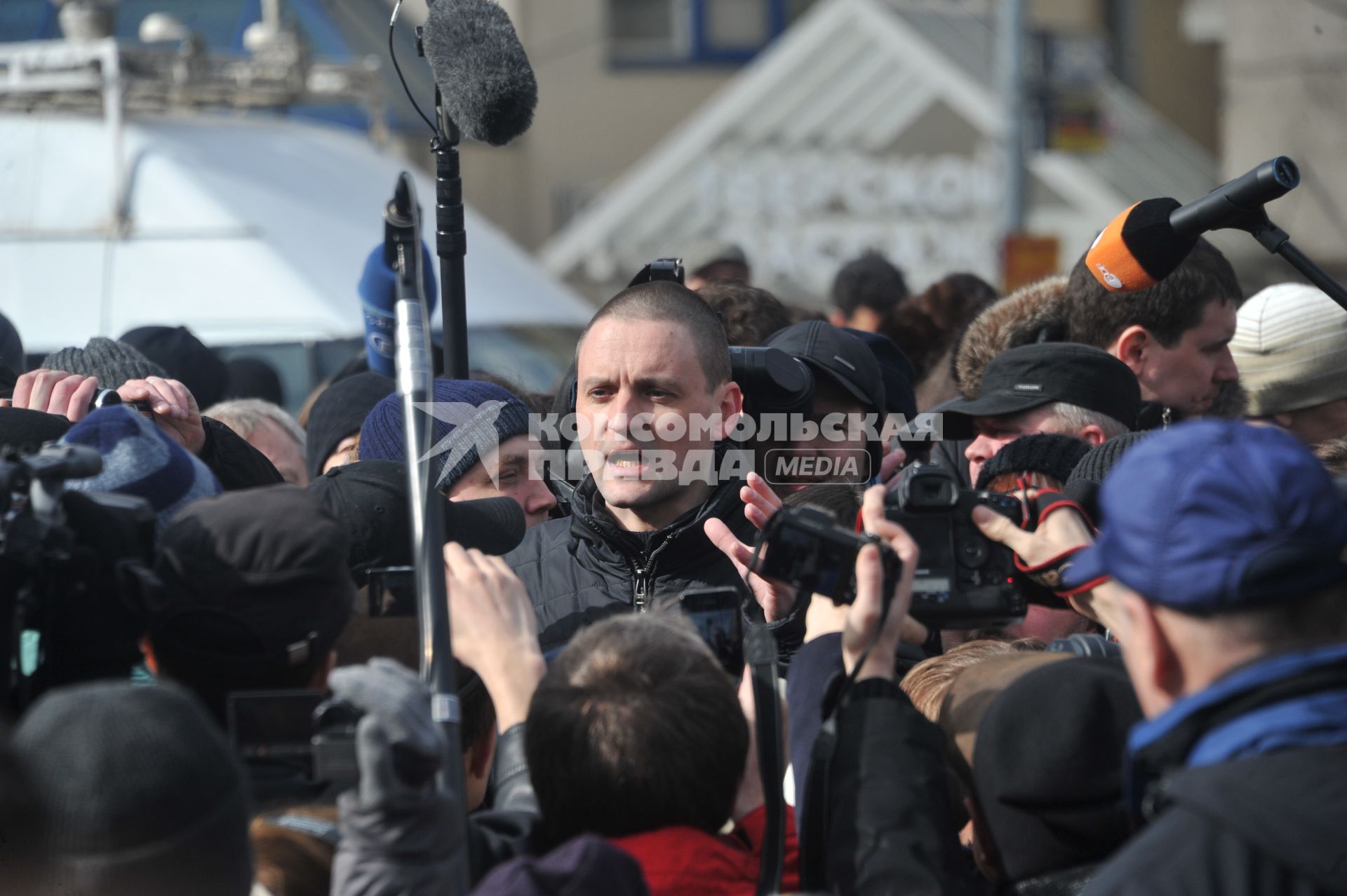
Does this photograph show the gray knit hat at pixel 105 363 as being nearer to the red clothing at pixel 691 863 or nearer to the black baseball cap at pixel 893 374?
the black baseball cap at pixel 893 374

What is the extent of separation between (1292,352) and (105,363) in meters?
3.09

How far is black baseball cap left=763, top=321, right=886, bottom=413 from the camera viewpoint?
154 inches

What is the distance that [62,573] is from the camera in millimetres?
2184

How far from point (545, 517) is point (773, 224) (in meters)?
13.0

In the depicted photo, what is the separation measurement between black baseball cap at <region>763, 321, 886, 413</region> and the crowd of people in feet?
2.04

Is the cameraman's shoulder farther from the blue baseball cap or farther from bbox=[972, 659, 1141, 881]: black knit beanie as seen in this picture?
the blue baseball cap

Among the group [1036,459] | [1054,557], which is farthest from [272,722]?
[1036,459]

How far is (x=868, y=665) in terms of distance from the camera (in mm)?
2344

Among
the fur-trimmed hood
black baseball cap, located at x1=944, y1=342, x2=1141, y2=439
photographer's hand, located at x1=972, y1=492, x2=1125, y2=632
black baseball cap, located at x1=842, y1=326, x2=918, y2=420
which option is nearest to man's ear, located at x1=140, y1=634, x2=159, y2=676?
photographer's hand, located at x1=972, y1=492, x2=1125, y2=632

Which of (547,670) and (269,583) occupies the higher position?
(269,583)

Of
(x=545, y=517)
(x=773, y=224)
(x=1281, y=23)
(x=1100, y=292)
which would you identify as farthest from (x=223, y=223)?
(x=1281, y=23)

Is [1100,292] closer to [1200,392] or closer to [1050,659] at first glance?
[1200,392]

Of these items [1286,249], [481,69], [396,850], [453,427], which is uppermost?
[481,69]

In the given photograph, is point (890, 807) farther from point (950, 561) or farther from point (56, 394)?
point (56, 394)
